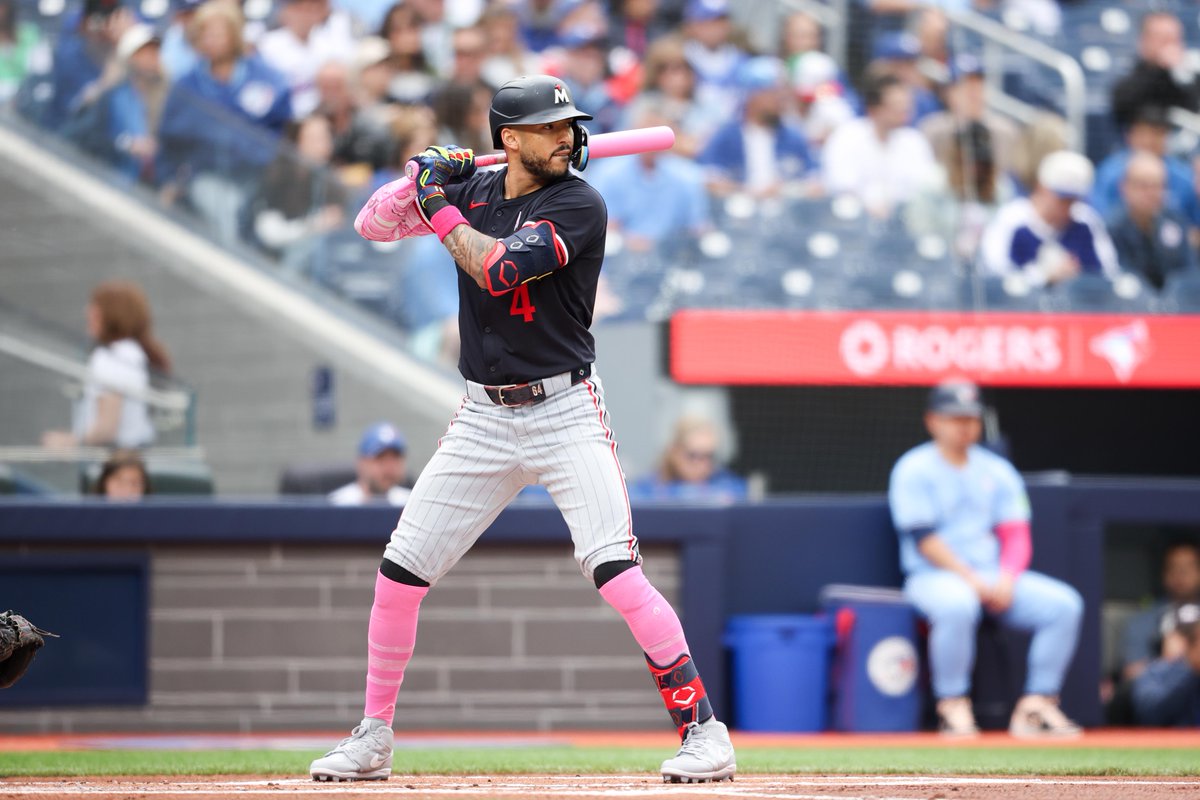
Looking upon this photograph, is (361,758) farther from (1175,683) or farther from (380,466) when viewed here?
(1175,683)

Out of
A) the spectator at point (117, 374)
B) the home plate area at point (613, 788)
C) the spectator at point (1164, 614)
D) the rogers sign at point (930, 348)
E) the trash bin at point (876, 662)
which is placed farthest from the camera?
the rogers sign at point (930, 348)

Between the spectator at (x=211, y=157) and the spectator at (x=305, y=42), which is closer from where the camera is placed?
the spectator at (x=211, y=157)

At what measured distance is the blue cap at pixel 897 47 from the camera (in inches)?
446

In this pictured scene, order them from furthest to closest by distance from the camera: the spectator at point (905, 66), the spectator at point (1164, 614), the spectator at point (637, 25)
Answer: the spectator at point (637, 25)
the spectator at point (905, 66)
the spectator at point (1164, 614)

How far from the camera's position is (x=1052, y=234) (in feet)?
33.6

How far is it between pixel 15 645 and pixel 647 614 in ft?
5.10

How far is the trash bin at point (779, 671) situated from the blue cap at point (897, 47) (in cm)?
523

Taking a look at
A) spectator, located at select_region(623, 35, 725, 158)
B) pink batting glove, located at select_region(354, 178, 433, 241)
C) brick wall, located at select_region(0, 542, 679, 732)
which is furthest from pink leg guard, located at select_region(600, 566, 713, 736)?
spectator, located at select_region(623, 35, 725, 158)

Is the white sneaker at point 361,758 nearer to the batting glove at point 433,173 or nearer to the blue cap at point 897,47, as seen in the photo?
the batting glove at point 433,173

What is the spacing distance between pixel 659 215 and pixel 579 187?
563 centimetres

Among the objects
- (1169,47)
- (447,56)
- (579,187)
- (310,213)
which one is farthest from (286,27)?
(579,187)

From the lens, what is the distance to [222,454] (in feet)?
25.2

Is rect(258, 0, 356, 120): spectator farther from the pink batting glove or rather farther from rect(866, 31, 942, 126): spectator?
the pink batting glove

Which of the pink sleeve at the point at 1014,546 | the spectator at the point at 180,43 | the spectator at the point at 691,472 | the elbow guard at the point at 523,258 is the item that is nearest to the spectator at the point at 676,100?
the spectator at the point at 691,472
